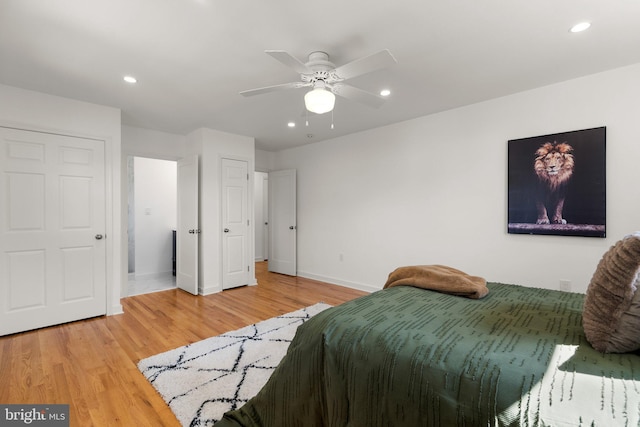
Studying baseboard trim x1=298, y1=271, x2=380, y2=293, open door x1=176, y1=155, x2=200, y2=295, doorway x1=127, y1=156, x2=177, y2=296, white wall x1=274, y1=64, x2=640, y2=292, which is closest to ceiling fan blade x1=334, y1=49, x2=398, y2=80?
white wall x1=274, y1=64, x2=640, y2=292

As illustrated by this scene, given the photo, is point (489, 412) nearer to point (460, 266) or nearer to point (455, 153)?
point (460, 266)

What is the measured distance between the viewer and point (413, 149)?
3926mm

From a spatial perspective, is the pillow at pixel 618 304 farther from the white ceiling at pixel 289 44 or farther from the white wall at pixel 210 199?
the white wall at pixel 210 199

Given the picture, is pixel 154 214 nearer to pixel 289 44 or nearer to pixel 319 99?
pixel 289 44

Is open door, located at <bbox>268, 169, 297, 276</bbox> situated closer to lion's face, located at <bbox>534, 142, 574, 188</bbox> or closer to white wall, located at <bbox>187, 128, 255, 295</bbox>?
white wall, located at <bbox>187, 128, 255, 295</bbox>

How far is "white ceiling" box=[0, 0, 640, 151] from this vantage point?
1.81 metres

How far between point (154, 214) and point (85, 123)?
2573mm

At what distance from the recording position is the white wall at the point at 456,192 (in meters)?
2.59

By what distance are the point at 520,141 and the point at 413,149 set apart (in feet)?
4.00

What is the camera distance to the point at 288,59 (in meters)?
1.85

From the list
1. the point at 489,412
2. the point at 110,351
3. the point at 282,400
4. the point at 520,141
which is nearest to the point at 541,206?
the point at 520,141

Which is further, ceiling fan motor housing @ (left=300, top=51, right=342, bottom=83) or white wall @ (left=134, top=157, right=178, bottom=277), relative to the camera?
white wall @ (left=134, top=157, right=178, bottom=277)

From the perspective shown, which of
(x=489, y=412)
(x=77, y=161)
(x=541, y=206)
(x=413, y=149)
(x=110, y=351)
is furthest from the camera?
(x=413, y=149)

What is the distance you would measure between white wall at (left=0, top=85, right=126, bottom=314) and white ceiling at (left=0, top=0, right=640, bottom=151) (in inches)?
4.9
